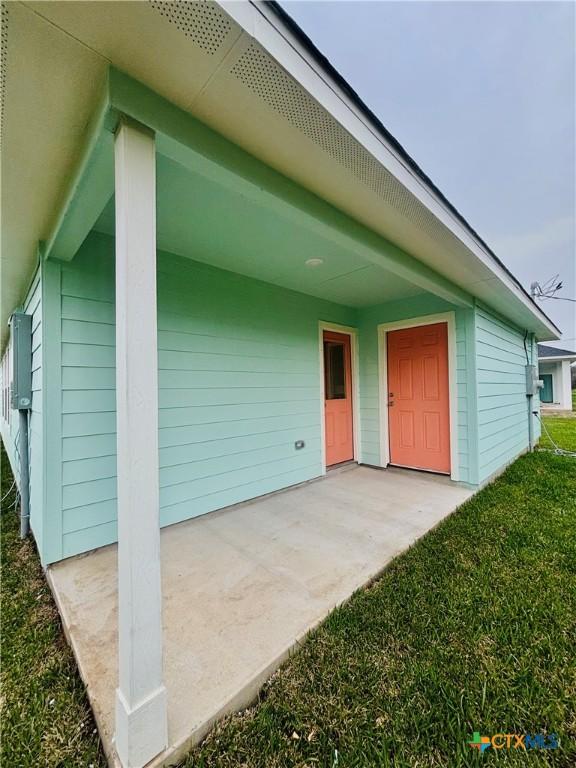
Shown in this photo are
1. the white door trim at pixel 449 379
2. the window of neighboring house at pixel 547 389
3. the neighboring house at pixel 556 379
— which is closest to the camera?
the white door trim at pixel 449 379

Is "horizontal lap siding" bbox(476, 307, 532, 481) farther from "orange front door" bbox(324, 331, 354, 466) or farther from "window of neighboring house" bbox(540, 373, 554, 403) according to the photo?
"window of neighboring house" bbox(540, 373, 554, 403)

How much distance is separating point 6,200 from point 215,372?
1853mm

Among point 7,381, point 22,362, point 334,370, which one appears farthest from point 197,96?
point 7,381

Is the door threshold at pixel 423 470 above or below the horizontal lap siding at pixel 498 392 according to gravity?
below

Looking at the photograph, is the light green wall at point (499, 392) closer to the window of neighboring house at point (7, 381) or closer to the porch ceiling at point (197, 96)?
the porch ceiling at point (197, 96)

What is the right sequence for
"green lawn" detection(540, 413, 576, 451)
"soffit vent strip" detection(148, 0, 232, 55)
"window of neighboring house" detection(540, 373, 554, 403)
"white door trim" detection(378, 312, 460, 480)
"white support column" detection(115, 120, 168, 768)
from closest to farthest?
"soffit vent strip" detection(148, 0, 232, 55) → "white support column" detection(115, 120, 168, 768) → "white door trim" detection(378, 312, 460, 480) → "green lawn" detection(540, 413, 576, 451) → "window of neighboring house" detection(540, 373, 554, 403)

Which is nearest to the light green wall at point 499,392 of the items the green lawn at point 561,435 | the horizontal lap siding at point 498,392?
the horizontal lap siding at point 498,392

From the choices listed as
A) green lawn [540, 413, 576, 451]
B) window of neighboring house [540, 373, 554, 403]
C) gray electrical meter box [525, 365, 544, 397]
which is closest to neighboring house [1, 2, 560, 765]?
gray electrical meter box [525, 365, 544, 397]

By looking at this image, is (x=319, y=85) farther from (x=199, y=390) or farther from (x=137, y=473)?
(x=199, y=390)

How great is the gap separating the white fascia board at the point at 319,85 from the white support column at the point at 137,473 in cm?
48

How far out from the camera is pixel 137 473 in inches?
40.8

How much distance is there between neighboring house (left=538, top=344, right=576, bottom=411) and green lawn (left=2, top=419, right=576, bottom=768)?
595 inches

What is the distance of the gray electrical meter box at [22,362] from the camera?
261cm

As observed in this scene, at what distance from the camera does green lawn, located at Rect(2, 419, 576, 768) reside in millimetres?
1108
